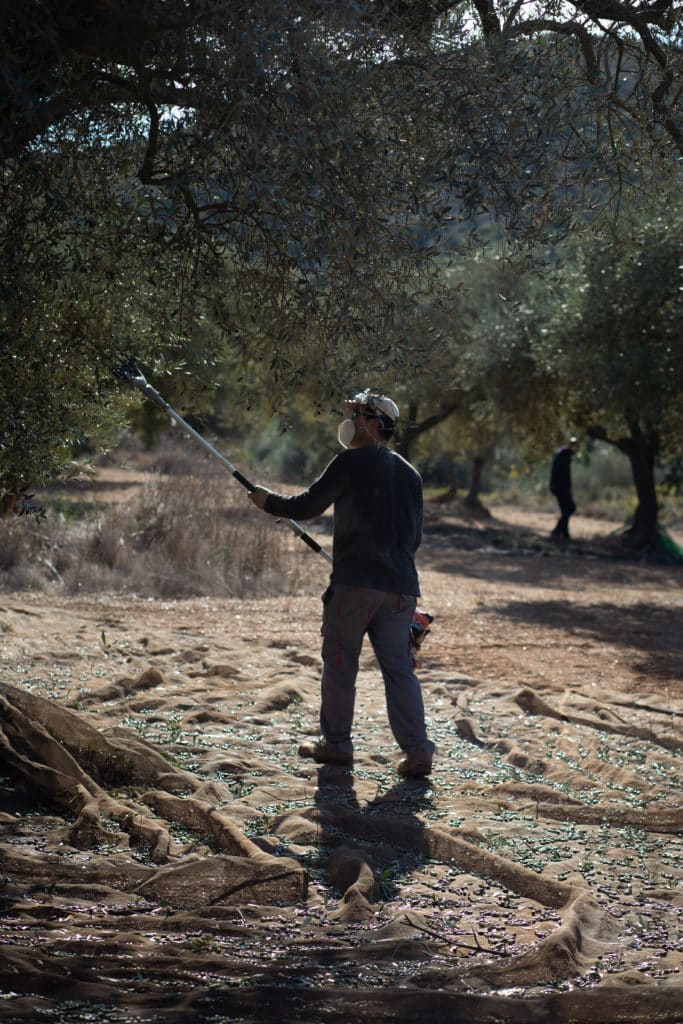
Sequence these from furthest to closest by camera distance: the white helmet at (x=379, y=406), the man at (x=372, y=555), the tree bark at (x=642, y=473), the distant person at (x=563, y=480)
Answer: the distant person at (x=563, y=480) < the tree bark at (x=642, y=473) < the man at (x=372, y=555) < the white helmet at (x=379, y=406)

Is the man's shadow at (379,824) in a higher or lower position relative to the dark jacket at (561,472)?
lower

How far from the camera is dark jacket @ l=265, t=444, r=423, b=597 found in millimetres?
6207

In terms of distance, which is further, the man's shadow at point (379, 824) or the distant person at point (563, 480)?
the distant person at point (563, 480)

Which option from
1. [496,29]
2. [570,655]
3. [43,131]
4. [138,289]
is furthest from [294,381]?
[570,655]

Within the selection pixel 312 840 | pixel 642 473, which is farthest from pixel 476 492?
pixel 312 840

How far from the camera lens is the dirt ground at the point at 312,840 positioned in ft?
12.3

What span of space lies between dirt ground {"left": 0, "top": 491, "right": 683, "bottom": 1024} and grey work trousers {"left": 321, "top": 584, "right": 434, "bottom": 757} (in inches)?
15.3

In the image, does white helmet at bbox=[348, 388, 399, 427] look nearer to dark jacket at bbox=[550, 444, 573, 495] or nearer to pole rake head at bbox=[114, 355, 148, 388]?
pole rake head at bbox=[114, 355, 148, 388]

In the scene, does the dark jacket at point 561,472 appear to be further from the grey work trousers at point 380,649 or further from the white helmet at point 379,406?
the white helmet at point 379,406

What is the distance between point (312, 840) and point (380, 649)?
1277 millimetres

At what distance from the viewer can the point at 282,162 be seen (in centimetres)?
445

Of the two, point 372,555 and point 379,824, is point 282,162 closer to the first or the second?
Result: point 372,555

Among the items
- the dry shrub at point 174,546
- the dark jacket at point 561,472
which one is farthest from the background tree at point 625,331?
the dark jacket at point 561,472

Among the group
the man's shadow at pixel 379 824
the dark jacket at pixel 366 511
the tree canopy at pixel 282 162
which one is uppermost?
the tree canopy at pixel 282 162
